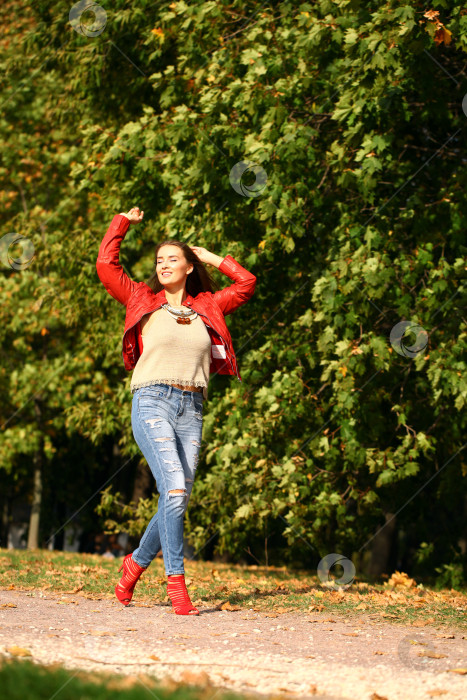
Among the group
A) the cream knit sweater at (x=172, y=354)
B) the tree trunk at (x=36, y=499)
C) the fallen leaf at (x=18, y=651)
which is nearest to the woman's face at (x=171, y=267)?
the cream knit sweater at (x=172, y=354)

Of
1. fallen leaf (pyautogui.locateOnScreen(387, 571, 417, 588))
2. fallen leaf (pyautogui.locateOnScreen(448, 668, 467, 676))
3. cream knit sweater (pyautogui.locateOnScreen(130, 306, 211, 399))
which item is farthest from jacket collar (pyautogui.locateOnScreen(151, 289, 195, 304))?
fallen leaf (pyautogui.locateOnScreen(387, 571, 417, 588))

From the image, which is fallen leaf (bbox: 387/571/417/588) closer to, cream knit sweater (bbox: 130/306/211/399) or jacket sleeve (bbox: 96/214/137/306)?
cream knit sweater (bbox: 130/306/211/399)

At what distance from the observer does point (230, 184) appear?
29.0 ft

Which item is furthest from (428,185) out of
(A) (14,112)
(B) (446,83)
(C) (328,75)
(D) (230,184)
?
(A) (14,112)

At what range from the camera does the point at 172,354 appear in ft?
17.0

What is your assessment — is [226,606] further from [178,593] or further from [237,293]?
[237,293]

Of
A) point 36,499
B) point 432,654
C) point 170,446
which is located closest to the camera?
point 432,654

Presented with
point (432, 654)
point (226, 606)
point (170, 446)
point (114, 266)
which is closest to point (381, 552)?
point (226, 606)

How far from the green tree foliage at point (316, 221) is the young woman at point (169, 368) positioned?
9.90ft

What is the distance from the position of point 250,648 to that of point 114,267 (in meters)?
2.33

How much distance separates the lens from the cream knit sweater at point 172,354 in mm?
5172

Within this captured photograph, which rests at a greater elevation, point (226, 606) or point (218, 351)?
point (218, 351)

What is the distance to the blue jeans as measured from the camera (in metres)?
5.12

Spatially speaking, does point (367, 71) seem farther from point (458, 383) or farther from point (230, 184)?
point (458, 383)
